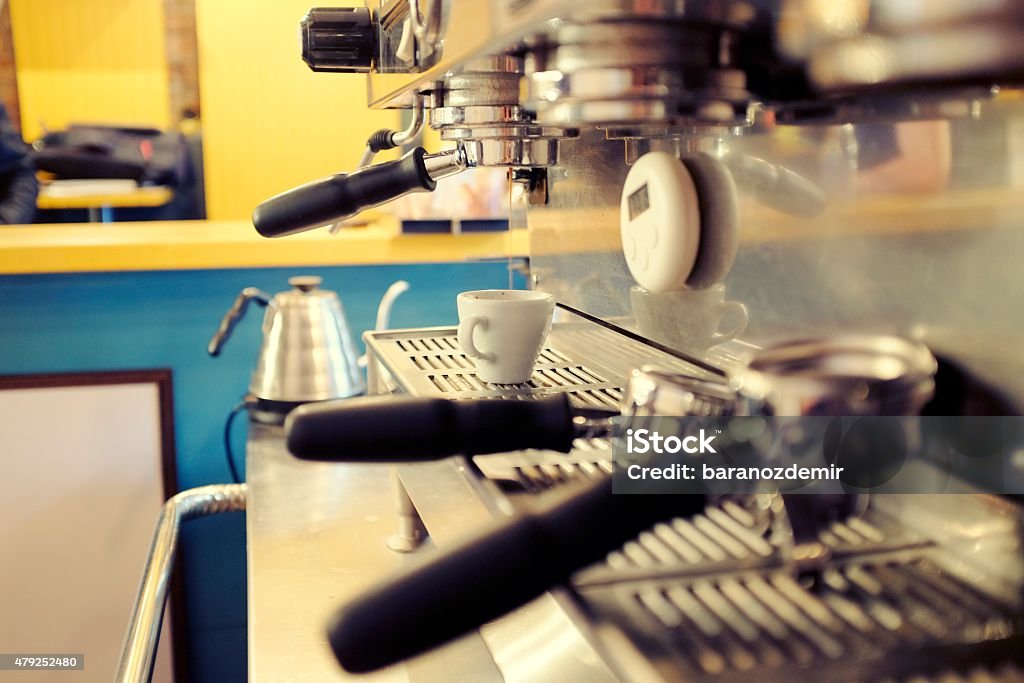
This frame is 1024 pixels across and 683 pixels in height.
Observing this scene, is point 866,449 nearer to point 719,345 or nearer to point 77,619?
point 719,345

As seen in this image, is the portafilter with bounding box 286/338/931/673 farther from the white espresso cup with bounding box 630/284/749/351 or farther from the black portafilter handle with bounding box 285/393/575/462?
the white espresso cup with bounding box 630/284/749/351

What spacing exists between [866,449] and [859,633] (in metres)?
0.07

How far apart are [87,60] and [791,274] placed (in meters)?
3.63

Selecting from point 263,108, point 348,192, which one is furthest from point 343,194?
point 263,108

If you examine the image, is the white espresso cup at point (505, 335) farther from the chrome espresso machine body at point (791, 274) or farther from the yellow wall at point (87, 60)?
the yellow wall at point (87, 60)

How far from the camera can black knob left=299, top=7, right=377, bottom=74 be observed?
2.34 feet

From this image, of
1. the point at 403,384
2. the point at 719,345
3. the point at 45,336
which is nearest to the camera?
the point at 719,345

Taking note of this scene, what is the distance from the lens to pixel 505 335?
63 cm

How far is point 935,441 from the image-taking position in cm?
36

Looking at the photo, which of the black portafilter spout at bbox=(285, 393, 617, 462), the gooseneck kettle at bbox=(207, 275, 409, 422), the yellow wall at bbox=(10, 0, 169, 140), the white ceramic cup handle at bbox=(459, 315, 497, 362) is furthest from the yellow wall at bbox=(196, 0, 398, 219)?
the black portafilter spout at bbox=(285, 393, 617, 462)

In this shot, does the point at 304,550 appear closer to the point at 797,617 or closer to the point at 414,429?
the point at 414,429

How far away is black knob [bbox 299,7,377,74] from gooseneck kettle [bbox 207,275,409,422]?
48 cm

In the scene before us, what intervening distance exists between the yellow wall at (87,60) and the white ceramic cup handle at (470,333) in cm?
318

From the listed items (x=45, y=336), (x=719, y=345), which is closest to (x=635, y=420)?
(x=719, y=345)
